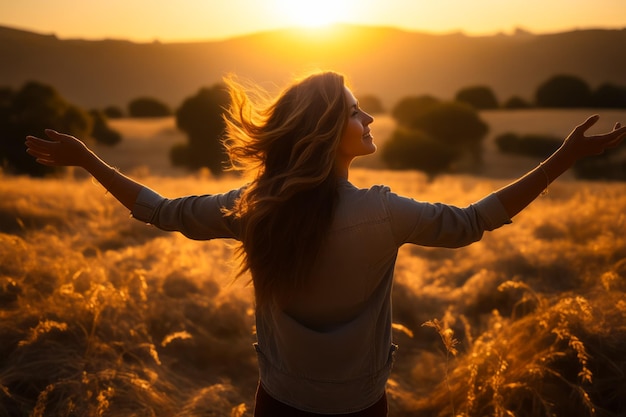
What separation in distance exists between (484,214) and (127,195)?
1032 millimetres

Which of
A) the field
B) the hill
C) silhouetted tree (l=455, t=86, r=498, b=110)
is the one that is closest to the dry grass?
the field

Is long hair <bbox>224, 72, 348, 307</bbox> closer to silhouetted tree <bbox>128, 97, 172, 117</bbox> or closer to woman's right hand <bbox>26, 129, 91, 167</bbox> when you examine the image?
woman's right hand <bbox>26, 129, 91, 167</bbox>

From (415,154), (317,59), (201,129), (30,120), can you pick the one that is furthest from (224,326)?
(317,59)

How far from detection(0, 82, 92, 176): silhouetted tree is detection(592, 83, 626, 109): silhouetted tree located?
91.6 feet

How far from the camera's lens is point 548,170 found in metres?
1.70

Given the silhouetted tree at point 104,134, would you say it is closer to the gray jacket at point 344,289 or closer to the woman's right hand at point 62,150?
the woman's right hand at point 62,150

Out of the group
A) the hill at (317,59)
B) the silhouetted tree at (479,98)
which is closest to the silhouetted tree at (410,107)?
the silhouetted tree at (479,98)

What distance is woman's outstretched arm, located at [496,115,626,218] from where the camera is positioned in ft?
5.46

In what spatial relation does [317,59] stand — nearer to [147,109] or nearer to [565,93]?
[147,109]

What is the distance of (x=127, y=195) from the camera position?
1905mm

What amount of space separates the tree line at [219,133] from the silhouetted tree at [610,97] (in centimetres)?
16

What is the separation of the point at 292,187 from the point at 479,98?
39.9 metres

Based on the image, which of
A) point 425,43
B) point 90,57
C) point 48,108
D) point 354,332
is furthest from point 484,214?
point 425,43

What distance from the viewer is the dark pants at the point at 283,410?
1.78 metres
